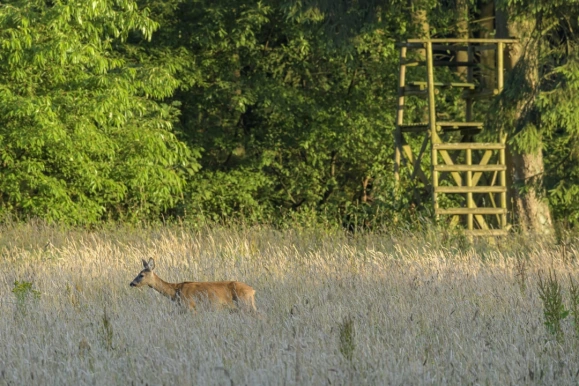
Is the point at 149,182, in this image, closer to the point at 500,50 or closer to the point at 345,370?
the point at 500,50

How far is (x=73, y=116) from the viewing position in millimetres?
18156

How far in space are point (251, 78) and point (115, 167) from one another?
18.6ft

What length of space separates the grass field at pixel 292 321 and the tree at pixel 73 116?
5.08 m

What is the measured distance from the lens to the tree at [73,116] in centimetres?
1753

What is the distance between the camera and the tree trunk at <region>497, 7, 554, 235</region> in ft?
54.3

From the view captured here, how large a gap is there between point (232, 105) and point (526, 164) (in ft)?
25.8

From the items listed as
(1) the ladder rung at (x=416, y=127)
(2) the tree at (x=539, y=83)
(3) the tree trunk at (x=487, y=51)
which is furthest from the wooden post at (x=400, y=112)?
(2) the tree at (x=539, y=83)

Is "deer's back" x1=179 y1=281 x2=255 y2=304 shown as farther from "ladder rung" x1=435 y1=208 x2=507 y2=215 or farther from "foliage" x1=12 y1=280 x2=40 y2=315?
"ladder rung" x1=435 y1=208 x2=507 y2=215

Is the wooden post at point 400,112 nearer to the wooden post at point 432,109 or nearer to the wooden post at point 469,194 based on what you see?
the wooden post at point 432,109

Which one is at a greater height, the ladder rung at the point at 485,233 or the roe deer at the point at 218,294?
the roe deer at the point at 218,294

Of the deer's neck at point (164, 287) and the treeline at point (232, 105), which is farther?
the treeline at point (232, 105)

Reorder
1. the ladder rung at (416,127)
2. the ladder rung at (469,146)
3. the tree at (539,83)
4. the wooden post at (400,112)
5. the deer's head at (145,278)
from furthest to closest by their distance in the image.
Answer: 1. the wooden post at (400,112)
2. the ladder rung at (416,127)
3. the ladder rung at (469,146)
4. the tree at (539,83)
5. the deer's head at (145,278)

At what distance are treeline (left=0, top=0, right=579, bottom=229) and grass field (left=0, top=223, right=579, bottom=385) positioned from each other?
4819 millimetres

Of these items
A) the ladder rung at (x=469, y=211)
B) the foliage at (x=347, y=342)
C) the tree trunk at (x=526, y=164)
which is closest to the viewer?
the foliage at (x=347, y=342)
